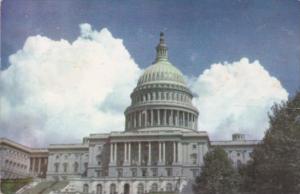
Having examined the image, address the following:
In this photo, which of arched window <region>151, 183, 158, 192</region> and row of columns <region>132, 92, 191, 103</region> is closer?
arched window <region>151, 183, 158, 192</region>

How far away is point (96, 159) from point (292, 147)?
50.4m

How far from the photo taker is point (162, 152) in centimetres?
7881

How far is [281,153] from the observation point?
1437 inches

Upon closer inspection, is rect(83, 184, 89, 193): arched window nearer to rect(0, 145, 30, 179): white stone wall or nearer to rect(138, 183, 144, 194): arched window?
rect(138, 183, 144, 194): arched window

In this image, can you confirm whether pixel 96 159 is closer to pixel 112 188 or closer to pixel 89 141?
pixel 89 141

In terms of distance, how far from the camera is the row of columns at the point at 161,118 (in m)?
86.6

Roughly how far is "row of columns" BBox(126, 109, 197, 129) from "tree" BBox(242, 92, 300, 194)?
4484 centimetres

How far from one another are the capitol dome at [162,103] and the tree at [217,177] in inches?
1258

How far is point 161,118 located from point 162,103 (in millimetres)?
2213

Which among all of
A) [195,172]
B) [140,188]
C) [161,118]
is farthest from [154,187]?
[161,118]

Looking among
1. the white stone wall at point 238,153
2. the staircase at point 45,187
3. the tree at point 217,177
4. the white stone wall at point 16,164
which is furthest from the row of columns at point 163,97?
the tree at point 217,177

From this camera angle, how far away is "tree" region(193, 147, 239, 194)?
48438mm

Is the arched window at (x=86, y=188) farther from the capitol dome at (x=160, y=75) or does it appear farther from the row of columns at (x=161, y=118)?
the capitol dome at (x=160, y=75)

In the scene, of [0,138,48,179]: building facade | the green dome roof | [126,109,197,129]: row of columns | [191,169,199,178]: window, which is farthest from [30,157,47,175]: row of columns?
[191,169,199,178]: window
